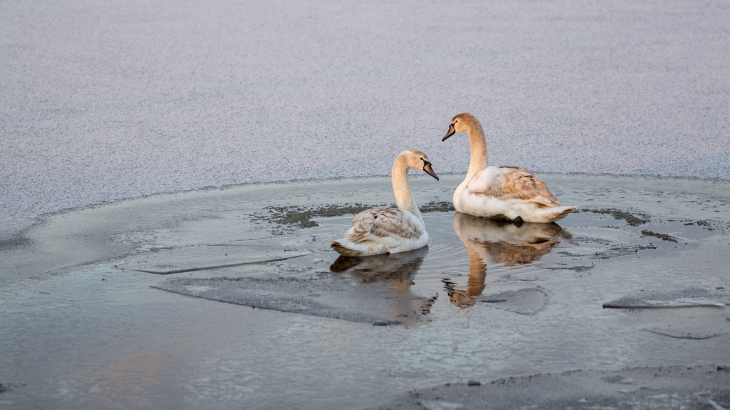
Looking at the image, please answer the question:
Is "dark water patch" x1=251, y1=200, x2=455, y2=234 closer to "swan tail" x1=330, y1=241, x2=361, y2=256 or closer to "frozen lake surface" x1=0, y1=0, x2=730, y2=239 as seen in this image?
"swan tail" x1=330, y1=241, x2=361, y2=256

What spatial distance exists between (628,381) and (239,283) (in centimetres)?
237

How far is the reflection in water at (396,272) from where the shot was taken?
446 cm

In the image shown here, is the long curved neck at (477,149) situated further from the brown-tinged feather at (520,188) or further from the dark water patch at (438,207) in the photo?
the brown-tinged feather at (520,188)

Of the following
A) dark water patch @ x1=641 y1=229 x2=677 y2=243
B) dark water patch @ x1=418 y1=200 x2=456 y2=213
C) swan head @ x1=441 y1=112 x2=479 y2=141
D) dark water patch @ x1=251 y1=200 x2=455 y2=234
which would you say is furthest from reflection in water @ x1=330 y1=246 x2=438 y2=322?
swan head @ x1=441 y1=112 x2=479 y2=141

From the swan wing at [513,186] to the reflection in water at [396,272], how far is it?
1.14 m

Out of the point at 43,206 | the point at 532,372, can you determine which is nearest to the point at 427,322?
the point at 532,372

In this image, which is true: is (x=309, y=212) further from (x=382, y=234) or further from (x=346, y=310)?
(x=346, y=310)

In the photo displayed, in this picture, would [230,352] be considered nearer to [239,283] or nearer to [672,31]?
[239,283]

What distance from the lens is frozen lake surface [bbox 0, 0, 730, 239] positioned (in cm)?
877

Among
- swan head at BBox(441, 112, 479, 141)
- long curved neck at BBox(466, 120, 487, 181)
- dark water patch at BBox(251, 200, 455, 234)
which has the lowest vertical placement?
dark water patch at BBox(251, 200, 455, 234)

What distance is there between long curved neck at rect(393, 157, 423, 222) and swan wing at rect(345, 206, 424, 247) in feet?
1.50

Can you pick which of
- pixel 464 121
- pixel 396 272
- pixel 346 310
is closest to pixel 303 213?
pixel 396 272


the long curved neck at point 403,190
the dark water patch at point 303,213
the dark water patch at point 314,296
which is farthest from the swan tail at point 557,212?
the dark water patch at point 314,296

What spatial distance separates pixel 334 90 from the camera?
12.0m
